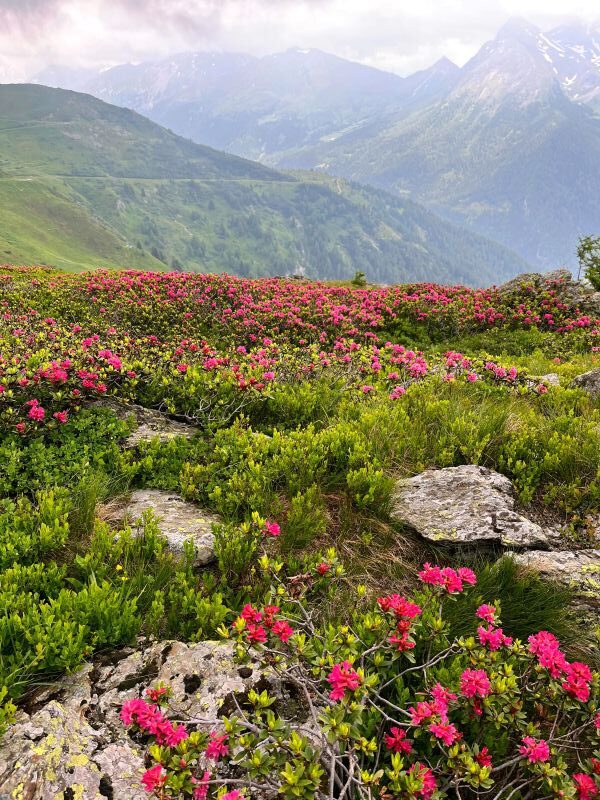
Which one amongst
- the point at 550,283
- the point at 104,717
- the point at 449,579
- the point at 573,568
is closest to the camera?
the point at 104,717

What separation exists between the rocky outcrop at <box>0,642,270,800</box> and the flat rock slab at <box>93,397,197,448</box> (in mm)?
3477

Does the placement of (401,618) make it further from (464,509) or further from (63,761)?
(464,509)

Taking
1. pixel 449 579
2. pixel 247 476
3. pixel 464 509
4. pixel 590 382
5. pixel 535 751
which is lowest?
pixel 535 751

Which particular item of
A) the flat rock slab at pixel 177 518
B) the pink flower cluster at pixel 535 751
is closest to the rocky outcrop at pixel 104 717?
the flat rock slab at pixel 177 518

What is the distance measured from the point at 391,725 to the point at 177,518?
289cm

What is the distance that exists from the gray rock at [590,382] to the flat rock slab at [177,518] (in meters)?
7.28

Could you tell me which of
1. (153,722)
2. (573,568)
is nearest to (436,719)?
(153,722)

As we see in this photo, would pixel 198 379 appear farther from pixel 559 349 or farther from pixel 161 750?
pixel 559 349

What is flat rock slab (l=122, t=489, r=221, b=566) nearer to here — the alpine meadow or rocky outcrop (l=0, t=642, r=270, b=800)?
the alpine meadow

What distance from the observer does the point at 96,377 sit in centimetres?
671

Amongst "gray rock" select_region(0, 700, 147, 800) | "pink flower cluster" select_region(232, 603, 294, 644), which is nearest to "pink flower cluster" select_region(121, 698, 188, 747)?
"gray rock" select_region(0, 700, 147, 800)

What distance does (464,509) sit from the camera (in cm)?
490

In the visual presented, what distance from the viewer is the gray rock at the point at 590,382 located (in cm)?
836

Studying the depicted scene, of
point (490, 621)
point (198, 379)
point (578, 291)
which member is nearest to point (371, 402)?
point (198, 379)
